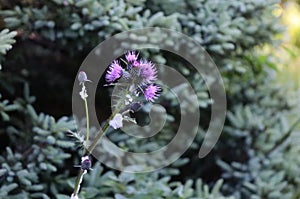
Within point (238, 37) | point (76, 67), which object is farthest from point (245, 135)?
point (76, 67)

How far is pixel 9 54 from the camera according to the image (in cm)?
162

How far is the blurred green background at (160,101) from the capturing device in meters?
1.37

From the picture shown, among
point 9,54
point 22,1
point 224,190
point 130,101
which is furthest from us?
point 224,190

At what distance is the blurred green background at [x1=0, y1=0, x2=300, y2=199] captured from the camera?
1.37 metres

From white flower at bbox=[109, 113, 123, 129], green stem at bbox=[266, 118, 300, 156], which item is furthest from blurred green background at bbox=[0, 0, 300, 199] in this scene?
white flower at bbox=[109, 113, 123, 129]

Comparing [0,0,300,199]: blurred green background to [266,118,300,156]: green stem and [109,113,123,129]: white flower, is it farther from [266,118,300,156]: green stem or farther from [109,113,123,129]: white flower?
[109,113,123,129]: white flower

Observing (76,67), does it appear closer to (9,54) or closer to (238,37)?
(9,54)

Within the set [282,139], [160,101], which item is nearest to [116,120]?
[160,101]

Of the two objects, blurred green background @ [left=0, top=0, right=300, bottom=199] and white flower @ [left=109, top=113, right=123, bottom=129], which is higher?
blurred green background @ [left=0, top=0, right=300, bottom=199]

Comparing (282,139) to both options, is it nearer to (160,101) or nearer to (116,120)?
(160,101)

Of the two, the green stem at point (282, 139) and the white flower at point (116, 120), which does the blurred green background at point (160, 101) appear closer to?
the green stem at point (282, 139)

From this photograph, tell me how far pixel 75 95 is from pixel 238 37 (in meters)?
0.65

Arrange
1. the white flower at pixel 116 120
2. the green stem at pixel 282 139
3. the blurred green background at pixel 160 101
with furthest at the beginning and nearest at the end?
the green stem at pixel 282 139, the blurred green background at pixel 160 101, the white flower at pixel 116 120

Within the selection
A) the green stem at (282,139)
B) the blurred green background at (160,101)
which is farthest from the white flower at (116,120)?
the green stem at (282,139)
